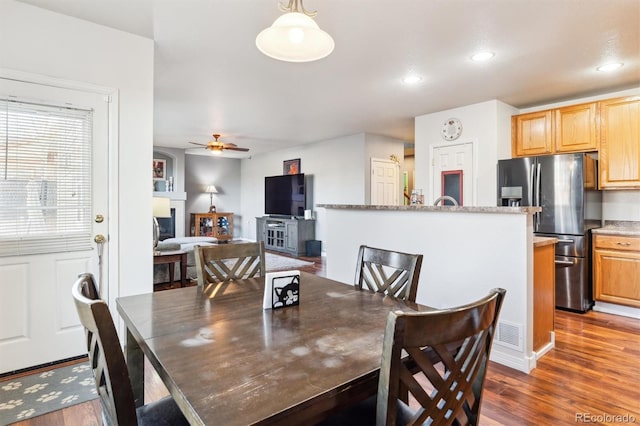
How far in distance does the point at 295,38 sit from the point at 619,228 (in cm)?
438

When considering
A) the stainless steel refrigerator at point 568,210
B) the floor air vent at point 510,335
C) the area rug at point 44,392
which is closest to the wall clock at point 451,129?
the stainless steel refrigerator at point 568,210

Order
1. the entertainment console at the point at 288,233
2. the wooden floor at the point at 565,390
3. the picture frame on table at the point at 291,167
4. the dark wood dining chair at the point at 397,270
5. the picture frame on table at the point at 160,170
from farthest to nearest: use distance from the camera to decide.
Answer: the picture frame on table at the point at 160,170 → the picture frame on table at the point at 291,167 → the entertainment console at the point at 288,233 → the wooden floor at the point at 565,390 → the dark wood dining chair at the point at 397,270

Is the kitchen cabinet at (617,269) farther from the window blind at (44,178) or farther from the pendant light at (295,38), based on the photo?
the window blind at (44,178)

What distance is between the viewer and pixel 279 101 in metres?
4.63

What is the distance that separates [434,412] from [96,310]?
2.88 ft

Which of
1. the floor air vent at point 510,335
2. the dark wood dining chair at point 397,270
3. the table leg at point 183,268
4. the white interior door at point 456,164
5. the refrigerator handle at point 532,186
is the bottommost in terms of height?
the floor air vent at point 510,335

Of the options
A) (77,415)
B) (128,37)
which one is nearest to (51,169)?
(128,37)

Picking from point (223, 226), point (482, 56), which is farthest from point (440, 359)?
point (223, 226)

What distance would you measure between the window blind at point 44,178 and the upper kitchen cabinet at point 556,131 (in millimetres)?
4812

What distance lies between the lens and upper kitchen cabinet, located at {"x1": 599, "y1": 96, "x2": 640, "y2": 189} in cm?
364

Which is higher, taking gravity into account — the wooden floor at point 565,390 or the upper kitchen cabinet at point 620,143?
the upper kitchen cabinet at point 620,143

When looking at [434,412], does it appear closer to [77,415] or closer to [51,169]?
[77,415]

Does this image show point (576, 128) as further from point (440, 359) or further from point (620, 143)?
point (440, 359)

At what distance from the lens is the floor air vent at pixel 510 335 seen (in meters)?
2.47
